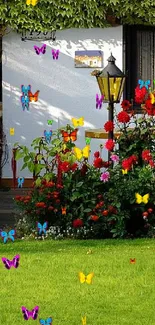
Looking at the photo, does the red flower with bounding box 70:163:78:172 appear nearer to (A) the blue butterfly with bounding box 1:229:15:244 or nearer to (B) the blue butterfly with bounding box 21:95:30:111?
(A) the blue butterfly with bounding box 1:229:15:244

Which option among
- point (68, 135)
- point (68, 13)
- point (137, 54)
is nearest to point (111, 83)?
point (68, 135)

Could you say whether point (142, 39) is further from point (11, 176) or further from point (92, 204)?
point (92, 204)

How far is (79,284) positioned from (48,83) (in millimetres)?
10323

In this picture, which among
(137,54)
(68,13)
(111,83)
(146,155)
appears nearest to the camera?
(146,155)

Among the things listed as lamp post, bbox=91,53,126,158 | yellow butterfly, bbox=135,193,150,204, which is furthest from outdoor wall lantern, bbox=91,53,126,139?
yellow butterfly, bbox=135,193,150,204

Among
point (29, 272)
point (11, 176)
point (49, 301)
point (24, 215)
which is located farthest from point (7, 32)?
point (49, 301)

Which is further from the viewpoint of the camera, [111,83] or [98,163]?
[111,83]

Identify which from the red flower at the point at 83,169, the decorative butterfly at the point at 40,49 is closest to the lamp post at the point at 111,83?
the red flower at the point at 83,169

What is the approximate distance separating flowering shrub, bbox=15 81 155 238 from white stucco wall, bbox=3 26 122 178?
650 centimetres

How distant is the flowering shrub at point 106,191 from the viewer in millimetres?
12922

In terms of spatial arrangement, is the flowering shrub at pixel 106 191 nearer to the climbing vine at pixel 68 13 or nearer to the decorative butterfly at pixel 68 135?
the decorative butterfly at pixel 68 135

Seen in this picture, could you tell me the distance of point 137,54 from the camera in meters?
20.3

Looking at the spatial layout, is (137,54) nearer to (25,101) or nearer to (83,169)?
(25,101)

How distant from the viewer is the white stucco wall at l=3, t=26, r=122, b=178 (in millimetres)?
20016
